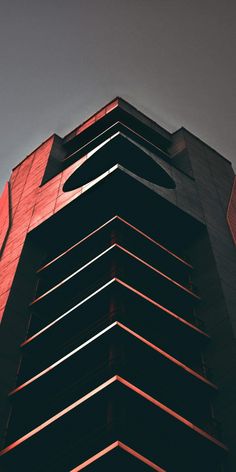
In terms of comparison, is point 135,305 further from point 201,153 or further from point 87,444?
point 201,153

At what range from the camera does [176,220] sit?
35719 millimetres

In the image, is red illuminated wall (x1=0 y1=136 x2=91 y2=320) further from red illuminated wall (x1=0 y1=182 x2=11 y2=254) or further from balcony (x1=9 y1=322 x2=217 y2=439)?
balcony (x1=9 y1=322 x2=217 y2=439)

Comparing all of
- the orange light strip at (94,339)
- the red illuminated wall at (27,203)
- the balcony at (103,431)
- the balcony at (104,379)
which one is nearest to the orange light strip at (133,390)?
the balcony at (103,431)

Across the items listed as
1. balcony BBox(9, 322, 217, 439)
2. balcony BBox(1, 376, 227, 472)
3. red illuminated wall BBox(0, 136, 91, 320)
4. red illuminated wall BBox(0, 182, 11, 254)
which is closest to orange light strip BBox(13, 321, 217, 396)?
balcony BBox(9, 322, 217, 439)

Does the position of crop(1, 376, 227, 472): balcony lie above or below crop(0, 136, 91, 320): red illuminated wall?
below

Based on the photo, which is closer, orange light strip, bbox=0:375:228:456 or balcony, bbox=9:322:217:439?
orange light strip, bbox=0:375:228:456

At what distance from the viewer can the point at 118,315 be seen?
80.7 ft

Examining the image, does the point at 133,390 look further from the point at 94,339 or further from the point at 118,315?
the point at 118,315

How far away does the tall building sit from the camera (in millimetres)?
21844

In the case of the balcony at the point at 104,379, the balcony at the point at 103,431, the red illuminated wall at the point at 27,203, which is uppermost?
the red illuminated wall at the point at 27,203

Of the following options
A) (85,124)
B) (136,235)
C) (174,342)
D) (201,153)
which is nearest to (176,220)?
(136,235)

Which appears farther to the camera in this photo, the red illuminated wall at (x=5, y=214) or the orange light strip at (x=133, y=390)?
the red illuminated wall at (x=5, y=214)

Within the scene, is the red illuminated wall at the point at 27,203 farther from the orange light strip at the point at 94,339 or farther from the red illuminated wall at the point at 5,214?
the orange light strip at the point at 94,339

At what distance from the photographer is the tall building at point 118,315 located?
21844 millimetres
